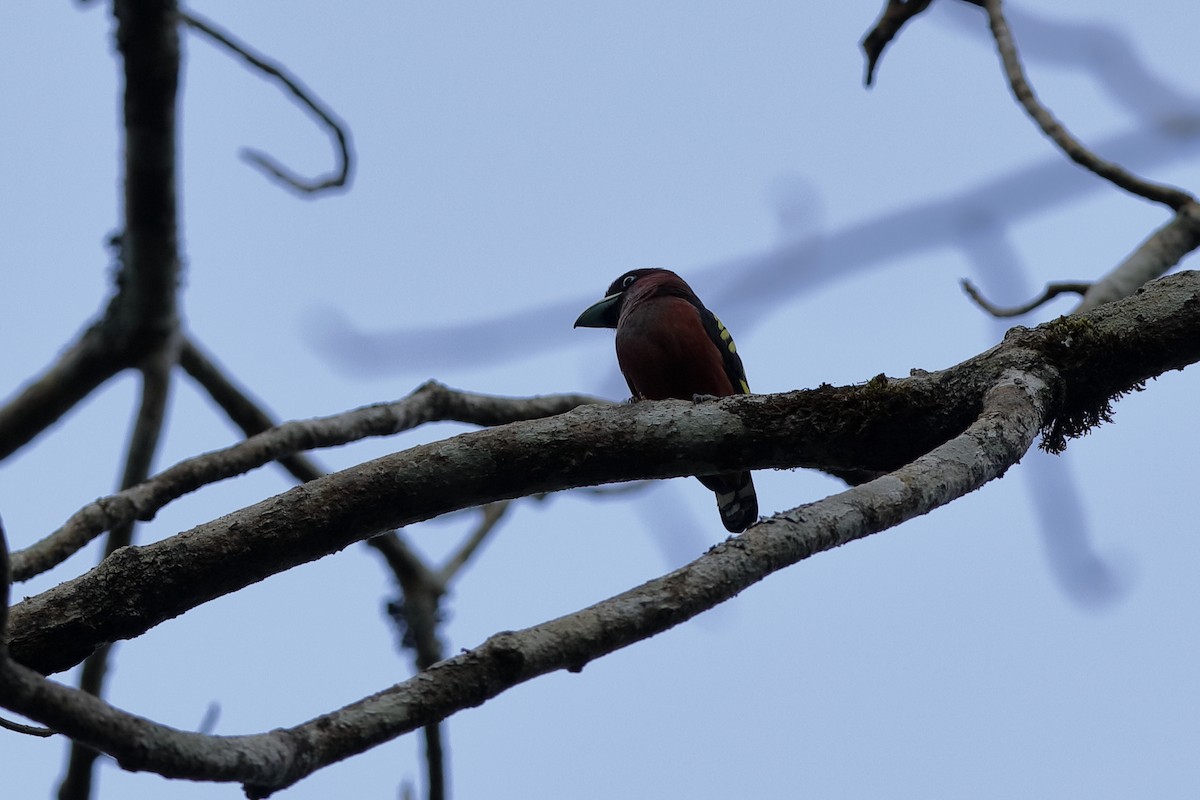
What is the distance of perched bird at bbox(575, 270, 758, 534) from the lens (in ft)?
18.5

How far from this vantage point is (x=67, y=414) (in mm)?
5629

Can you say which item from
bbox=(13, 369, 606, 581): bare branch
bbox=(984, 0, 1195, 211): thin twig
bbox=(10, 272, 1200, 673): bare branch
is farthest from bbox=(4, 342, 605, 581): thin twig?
bbox=(984, 0, 1195, 211): thin twig

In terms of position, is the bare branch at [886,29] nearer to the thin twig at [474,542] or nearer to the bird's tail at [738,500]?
the bird's tail at [738,500]

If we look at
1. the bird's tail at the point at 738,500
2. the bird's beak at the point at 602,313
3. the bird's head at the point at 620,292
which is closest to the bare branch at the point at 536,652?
the bird's tail at the point at 738,500

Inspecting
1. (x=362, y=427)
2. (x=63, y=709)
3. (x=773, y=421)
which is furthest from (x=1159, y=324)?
(x=362, y=427)

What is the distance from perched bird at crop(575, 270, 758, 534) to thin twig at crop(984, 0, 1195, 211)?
1704mm

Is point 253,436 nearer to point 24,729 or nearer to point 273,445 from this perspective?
point 273,445

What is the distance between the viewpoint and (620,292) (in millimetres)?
6797

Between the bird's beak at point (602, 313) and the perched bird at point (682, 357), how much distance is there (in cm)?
32

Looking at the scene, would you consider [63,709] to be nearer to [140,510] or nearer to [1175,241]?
[140,510]

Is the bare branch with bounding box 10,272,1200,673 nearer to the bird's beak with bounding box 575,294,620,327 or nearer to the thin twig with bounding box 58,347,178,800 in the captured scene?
the thin twig with bounding box 58,347,178,800

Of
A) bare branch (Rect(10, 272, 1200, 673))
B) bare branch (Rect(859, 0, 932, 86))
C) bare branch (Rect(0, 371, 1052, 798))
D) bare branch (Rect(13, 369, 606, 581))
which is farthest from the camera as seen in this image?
bare branch (Rect(859, 0, 932, 86))

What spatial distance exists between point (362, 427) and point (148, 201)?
5.07 ft

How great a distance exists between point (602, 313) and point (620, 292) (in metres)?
0.22
